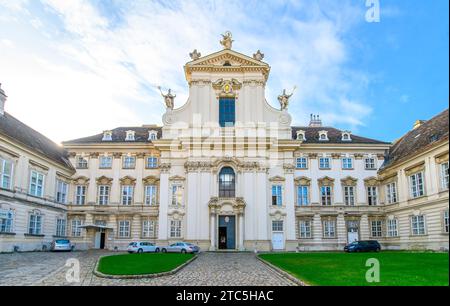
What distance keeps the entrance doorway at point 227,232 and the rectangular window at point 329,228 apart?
947 centimetres

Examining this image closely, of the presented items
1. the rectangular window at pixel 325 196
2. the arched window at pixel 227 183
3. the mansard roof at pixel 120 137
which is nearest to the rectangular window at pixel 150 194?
the mansard roof at pixel 120 137

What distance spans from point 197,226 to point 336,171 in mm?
15639

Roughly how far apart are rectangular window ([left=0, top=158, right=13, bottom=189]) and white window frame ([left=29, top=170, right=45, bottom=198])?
333 centimetres

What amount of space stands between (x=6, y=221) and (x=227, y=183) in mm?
19618

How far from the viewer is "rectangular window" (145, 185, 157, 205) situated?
4134cm

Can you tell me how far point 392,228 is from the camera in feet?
123

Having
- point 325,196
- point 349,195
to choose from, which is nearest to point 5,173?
point 325,196

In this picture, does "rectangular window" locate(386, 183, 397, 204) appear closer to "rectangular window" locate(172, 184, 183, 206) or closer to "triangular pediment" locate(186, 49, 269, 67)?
"triangular pediment" locate(186, 49, 269, 67)

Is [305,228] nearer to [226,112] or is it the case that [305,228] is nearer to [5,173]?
[226,112]

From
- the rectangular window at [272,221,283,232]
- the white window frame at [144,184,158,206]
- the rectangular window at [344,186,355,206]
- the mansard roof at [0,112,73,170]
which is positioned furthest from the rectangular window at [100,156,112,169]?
the rectangular window at [344,186,355,206]
